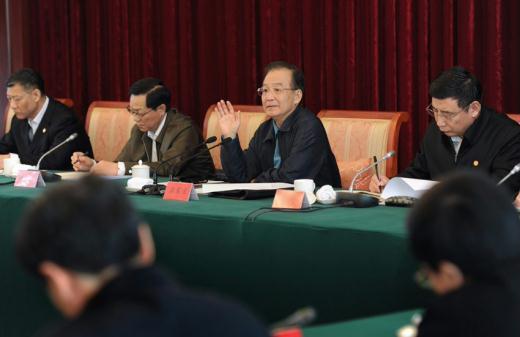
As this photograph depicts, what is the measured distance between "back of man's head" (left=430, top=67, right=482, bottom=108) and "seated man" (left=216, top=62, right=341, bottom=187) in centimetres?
60

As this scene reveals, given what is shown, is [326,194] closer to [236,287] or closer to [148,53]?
[236,287]

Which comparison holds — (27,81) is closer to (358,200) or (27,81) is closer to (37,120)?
(37,120)

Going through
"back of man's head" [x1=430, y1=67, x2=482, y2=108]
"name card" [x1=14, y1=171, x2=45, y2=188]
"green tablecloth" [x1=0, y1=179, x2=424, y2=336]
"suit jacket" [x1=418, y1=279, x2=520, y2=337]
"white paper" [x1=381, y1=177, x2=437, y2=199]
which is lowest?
"green tablecloth" [x1=0, y1=179, x2=424, y2=336]

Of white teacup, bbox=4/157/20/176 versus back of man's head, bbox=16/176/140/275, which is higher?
back of man's head, bbox=16/176/140/275

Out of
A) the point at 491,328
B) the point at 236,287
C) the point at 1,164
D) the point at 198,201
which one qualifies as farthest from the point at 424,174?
the point at 491,328

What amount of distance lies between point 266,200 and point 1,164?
1854mm

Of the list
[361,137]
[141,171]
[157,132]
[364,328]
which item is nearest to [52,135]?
[157,132]

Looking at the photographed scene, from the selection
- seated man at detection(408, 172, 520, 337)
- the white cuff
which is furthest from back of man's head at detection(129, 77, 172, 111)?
seated man at detection(408, 172, 520, 337)

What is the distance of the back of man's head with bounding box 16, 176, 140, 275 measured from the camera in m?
1.13

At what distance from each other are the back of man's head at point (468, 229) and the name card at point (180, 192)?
6.42ft

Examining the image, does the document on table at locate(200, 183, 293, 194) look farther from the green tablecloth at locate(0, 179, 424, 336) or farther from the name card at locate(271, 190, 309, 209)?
the name card at locate(271, 190, 309, 209)

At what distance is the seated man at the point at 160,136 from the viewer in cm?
441

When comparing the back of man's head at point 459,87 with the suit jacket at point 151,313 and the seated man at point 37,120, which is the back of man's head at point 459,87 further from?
the suit jacket at point 151,313

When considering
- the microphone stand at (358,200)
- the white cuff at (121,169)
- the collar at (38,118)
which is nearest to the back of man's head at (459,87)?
the microphone stand at (358,200)
